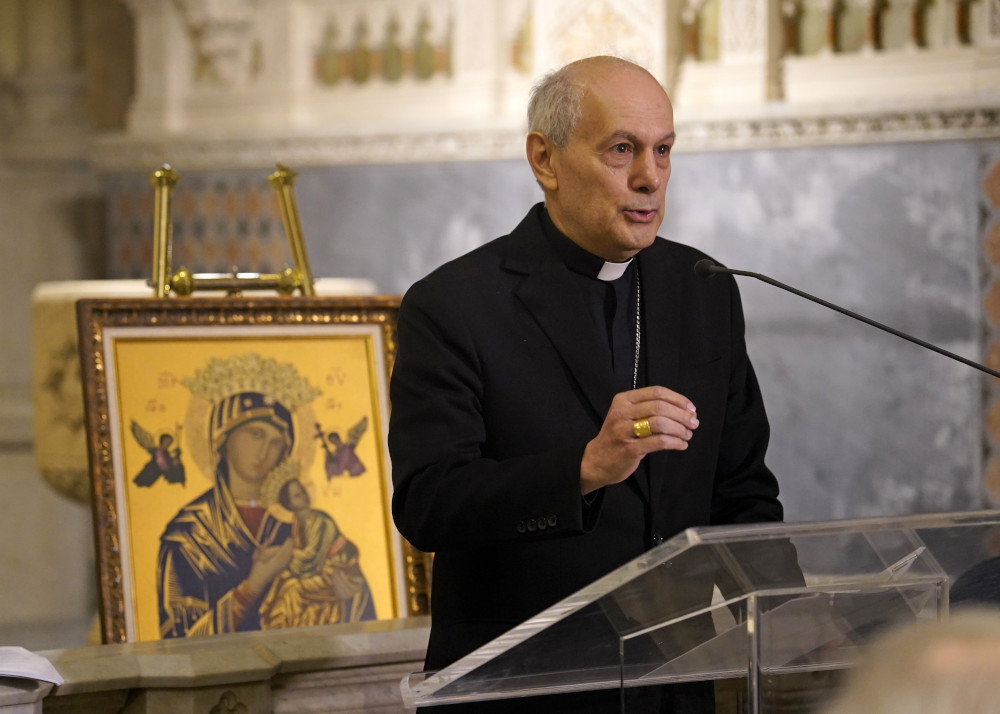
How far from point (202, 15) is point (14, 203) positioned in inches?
53.0

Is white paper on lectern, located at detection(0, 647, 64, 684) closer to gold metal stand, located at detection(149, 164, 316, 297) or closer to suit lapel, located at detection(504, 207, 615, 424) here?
suit lapel, located at detection(504, 207, 615, 424)

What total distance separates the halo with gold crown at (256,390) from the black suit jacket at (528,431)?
1.19 m

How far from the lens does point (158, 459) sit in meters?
3.07

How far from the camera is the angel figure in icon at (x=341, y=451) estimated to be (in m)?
3.22

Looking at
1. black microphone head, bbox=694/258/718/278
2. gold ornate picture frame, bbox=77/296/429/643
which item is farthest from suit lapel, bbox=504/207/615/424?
gold ornate picture frame, bbox=77/296/429/643

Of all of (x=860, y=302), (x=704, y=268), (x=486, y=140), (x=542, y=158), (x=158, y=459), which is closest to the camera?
(x=704, y=268)

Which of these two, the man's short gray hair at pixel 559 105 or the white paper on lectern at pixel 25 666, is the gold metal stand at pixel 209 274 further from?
the man's short gray hair at pixel 559 105

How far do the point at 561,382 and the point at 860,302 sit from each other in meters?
2.89

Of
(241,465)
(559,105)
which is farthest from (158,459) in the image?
(559,105)

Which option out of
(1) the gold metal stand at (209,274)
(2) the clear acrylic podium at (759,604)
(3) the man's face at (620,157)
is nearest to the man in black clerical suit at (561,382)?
(3) the man's face at (620,157)

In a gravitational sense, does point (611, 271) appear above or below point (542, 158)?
below

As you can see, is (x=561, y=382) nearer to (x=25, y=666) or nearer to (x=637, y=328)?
(x=637, y=328)

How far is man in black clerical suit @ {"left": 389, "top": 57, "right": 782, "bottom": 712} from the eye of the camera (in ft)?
6.01

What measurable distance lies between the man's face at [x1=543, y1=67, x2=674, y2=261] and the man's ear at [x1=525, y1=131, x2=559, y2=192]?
0.16 feet
